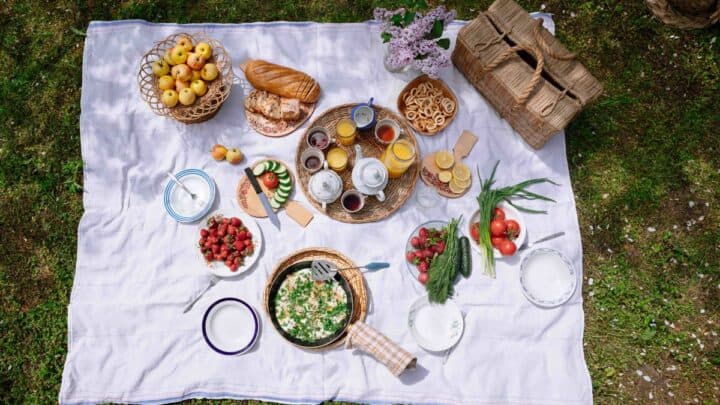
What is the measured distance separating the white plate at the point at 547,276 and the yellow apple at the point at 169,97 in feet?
10.7

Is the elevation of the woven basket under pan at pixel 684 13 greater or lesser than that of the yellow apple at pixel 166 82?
lesser

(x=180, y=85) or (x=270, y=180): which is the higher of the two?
(x=180, y=85)

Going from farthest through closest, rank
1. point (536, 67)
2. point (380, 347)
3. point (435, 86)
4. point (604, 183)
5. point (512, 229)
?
point (604, 183)
point (435, 86)
point (512, 229)
point (536, 67)
point (380, 347)

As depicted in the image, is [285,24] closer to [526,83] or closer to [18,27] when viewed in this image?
[526,83]

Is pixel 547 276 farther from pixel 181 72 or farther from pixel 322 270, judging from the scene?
pixel 181 72

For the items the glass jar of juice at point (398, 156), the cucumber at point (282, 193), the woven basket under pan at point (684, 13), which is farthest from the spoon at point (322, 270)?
the woven basket under pan at point (684, 13)

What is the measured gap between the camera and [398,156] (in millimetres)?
3727

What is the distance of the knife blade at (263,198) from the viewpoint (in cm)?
392

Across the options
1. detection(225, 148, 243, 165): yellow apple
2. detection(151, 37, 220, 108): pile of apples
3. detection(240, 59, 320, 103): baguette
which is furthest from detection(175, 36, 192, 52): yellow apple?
detection(225, 148, 243, 165): yellow apple

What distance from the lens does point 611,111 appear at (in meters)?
4.55

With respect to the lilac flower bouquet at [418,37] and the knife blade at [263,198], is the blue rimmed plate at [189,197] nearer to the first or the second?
the knife blade at [263,198]

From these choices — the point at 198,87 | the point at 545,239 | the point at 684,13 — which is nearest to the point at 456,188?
the point at 545,239

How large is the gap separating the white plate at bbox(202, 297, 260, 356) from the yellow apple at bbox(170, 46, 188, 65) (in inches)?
80.5

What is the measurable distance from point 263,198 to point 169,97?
45.4 inches
